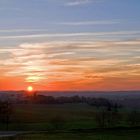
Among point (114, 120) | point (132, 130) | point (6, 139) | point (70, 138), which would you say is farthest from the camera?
point (114, 120)

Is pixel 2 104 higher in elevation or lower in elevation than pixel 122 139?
higher

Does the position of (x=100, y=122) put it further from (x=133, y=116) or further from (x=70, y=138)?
(x=70, y=138)

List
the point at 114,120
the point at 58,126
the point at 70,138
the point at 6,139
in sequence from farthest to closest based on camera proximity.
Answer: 1. the point at 114,120
2. the point at 58,126
3. the point at 70,138
4. the point at 6,139

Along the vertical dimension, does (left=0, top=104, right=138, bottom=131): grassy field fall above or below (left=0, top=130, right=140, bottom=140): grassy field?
above

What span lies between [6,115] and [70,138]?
45.7 m

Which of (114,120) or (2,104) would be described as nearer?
(2,104)

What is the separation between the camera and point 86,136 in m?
67.2

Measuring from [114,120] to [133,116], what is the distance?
6.36 meters

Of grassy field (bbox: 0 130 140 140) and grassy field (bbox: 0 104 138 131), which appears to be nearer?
grassy field (bbox: 0 130 140 140)

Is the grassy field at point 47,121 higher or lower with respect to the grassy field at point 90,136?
higher

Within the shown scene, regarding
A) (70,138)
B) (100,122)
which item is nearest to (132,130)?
(70,138)

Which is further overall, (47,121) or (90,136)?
(47,121)

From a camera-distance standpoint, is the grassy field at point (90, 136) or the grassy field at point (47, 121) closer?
the grassy field at point (90, 136)

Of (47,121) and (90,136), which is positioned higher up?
(47,121)
